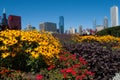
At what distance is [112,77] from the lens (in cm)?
930

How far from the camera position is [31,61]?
8.55 metres

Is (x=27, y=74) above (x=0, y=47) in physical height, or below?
below

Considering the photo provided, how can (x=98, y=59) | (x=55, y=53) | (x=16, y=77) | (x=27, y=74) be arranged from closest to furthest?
1. (x=16, y=77)
2. (x=27, y=74)
3. (x=55, y=53)
4. (x=98, y=59)

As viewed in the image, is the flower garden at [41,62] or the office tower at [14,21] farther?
the office tower at [14,21]

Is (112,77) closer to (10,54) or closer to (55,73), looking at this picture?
(55,73)

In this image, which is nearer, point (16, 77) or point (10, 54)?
point (16, 77)

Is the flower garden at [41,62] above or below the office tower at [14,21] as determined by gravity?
below

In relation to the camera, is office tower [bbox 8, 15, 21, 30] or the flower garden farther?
office tower [bbox 8, 15, 21, 30]

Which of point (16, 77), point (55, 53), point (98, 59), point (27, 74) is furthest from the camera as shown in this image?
point (98, 59)

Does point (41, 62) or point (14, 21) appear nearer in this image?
point (41, 62)

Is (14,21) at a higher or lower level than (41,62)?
higher

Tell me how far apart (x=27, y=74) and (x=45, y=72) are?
19.0 inches

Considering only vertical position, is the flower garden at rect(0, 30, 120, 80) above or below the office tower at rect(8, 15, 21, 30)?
below

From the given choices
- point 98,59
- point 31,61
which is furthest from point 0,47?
point 98,59
